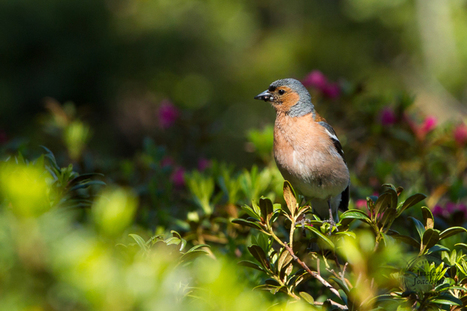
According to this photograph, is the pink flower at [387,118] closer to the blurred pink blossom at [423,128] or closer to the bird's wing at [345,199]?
the blurred pink blossom at [423,128]

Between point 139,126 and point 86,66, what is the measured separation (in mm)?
1790

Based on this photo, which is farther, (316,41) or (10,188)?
(316,41)

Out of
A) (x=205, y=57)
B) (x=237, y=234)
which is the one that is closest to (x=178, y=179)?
(x=237, y=234)

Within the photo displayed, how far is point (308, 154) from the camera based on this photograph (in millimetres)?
2590

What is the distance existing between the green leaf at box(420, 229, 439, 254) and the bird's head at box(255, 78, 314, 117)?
1.39 metres

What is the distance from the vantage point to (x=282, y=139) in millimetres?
2668

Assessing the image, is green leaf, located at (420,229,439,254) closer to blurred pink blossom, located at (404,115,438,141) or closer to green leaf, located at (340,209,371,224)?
green leaf, located at (340,209,371,224)

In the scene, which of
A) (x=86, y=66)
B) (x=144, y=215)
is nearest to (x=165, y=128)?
(x=144, y=215)

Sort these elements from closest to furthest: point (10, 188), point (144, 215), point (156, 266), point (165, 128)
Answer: point (10, 188)
point (156, 266)
point (144, 215)
point (165, 128)

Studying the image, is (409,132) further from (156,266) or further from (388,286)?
(156,266)

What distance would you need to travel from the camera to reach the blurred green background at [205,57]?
770 centimetres

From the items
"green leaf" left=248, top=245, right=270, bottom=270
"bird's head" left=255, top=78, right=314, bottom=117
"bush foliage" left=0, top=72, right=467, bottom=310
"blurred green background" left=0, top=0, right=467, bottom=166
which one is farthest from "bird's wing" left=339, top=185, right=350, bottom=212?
"blurred green background" left=0, top=0, right=467, bottom=166

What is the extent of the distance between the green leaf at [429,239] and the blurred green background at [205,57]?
5394 mm

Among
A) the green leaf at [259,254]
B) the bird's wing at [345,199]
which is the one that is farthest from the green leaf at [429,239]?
the bird's wing at [345,199]
